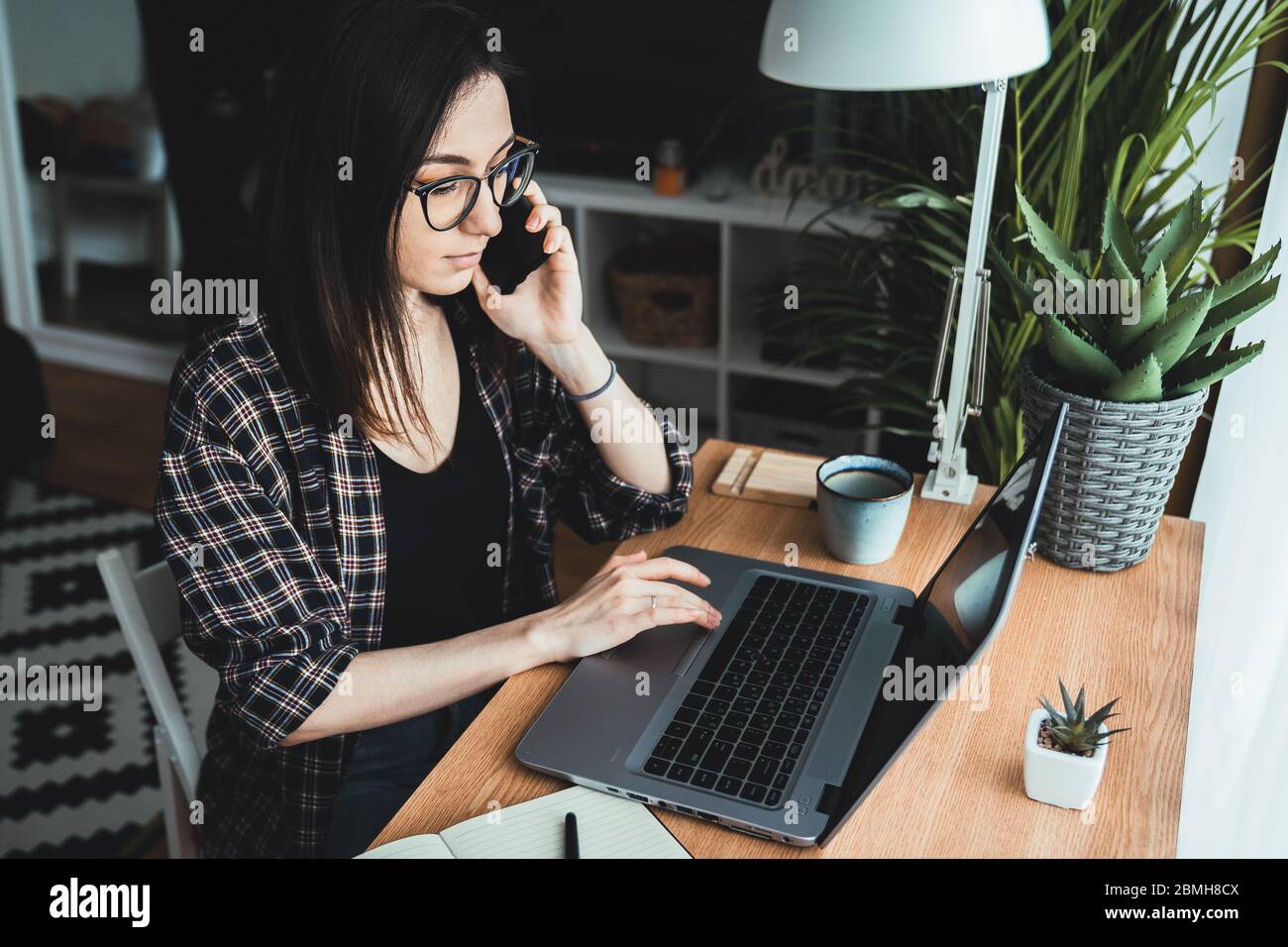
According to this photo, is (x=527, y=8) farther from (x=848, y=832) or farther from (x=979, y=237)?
(x=848, y=832)

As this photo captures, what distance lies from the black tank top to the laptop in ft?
0.96

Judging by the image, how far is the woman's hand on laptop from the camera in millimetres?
1117

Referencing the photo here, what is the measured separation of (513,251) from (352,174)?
26 centimetres

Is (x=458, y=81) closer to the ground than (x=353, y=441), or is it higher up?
higher up

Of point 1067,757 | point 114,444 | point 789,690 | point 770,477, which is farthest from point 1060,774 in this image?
point 114,444

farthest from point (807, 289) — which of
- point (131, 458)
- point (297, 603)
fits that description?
point (131, 458)

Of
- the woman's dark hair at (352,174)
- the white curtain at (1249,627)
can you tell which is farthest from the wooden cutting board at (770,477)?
the white curtain at (1249,627)

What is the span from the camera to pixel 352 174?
3.72ft

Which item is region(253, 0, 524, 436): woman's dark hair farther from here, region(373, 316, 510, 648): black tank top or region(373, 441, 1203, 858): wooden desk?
region(373, 441, 1203, 858): wooden desk

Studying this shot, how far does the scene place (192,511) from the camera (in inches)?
43.1

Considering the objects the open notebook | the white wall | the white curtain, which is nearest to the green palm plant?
the white curtain

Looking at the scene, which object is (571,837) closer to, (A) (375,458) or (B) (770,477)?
(A) (375,458)

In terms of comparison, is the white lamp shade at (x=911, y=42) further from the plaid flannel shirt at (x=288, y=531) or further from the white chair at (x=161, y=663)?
the white chair at (x=161, y=663)
